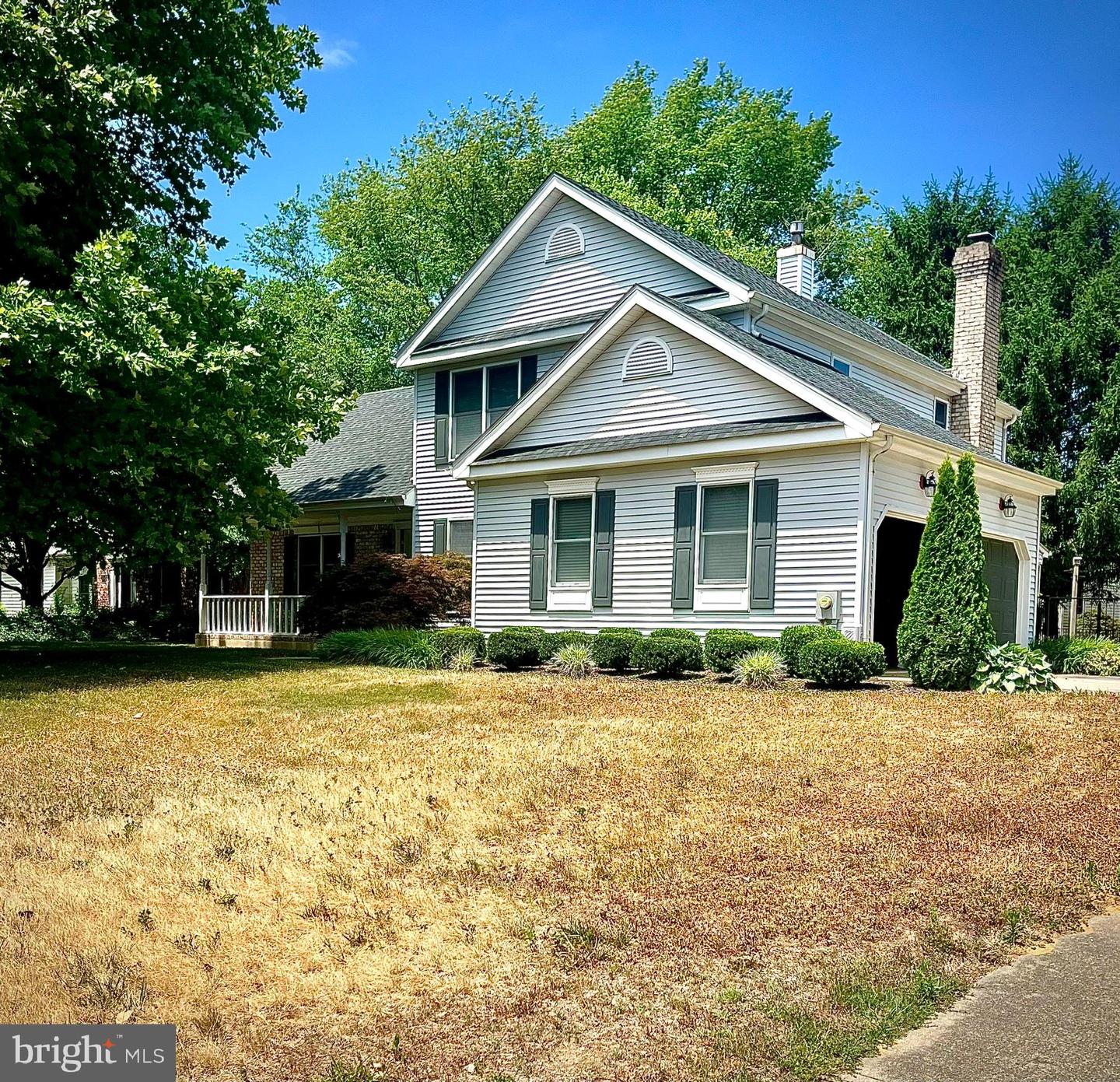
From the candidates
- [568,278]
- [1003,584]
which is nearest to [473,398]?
[568,278]

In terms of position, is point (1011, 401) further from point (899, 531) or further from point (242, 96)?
point (242, 96)

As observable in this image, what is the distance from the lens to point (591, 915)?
5.57 meters

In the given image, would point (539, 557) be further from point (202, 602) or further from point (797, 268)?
point (202, 602)

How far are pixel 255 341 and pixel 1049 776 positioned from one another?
12796 mm

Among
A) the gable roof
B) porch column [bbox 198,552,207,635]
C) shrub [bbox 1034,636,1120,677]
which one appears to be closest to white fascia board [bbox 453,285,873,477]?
the gable roof

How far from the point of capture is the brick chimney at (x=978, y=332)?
73.4ft

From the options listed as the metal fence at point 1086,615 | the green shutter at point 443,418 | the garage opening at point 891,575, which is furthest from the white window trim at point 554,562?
the metal fence at point 1086,615

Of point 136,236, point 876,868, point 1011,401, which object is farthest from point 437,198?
point 876,868

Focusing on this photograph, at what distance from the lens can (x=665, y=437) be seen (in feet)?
58.7

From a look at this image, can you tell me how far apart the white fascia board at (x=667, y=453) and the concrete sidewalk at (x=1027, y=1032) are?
444 inches

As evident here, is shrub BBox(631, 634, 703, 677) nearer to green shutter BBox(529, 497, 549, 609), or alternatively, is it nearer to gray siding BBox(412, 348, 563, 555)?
green shutter BBox(529, 497, 549, 609)

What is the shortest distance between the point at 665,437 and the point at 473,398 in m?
8.20

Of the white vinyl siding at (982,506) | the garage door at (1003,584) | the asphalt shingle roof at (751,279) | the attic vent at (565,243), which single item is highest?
the attic vent at (565,243)

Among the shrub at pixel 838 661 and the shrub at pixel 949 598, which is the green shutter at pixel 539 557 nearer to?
the shrub at pixel 838 661
